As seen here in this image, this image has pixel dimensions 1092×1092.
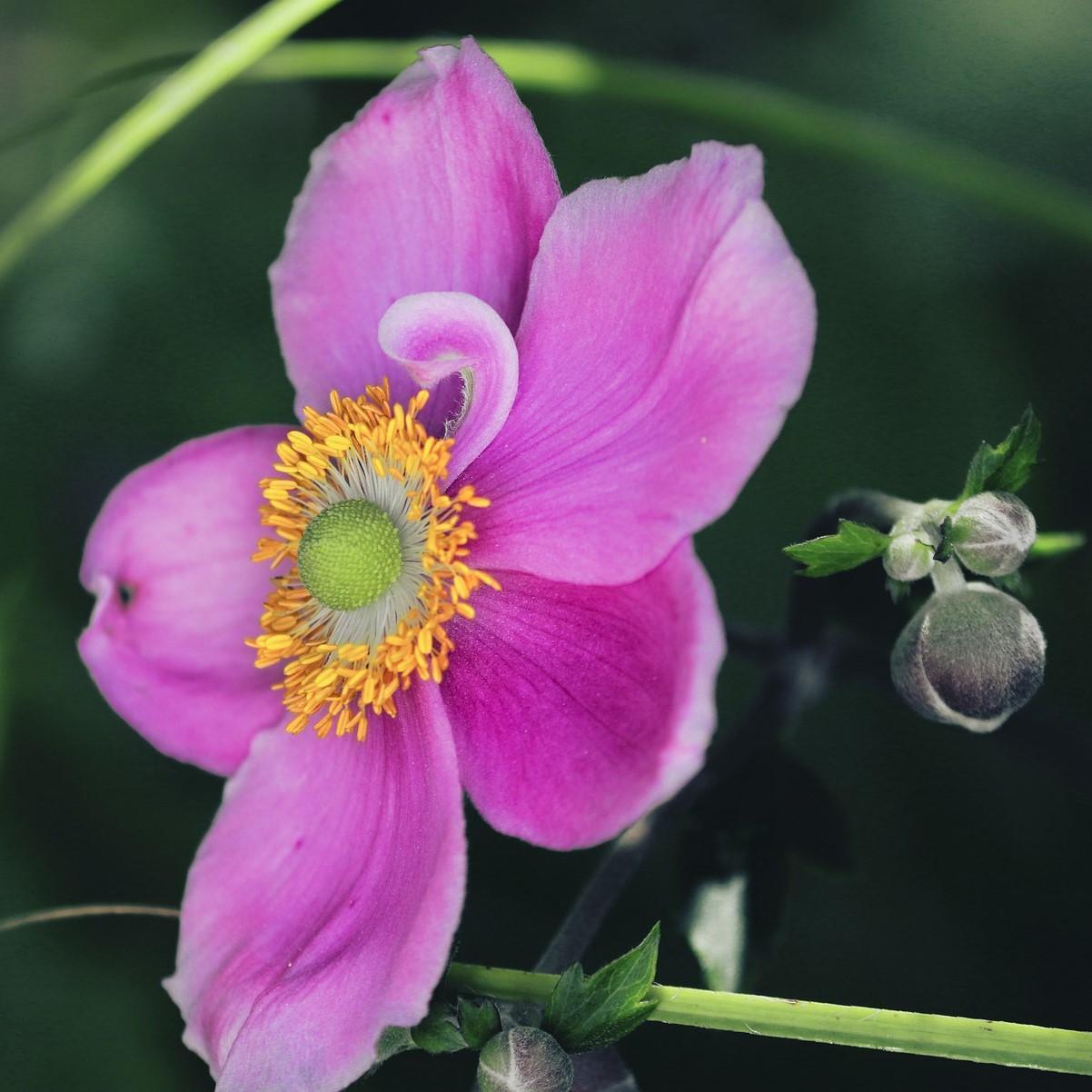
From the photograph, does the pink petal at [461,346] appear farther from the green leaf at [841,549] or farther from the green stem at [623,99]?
the green stem at [623,99]

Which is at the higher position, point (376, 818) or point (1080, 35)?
point (1080, 35)

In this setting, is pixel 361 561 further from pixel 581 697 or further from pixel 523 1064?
pixel 523 1064

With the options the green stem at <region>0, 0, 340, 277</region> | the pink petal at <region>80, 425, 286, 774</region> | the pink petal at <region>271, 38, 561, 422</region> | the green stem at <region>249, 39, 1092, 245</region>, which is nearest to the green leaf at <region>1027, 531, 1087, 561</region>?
the green stem at <region>249, 39, 1092, 245</region>

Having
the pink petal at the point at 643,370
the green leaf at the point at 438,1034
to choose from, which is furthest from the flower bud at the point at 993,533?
the green leaf at the point at 438,1034

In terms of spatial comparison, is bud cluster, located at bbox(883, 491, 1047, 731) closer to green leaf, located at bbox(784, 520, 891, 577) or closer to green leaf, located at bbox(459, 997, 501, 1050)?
green leaf, located at bbox(784, 520, 891, 577)

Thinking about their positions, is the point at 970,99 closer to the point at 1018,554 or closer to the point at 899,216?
the point at 899,216

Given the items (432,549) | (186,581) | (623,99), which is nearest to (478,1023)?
(432,549)

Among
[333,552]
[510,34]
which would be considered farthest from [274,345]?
[333,552]
